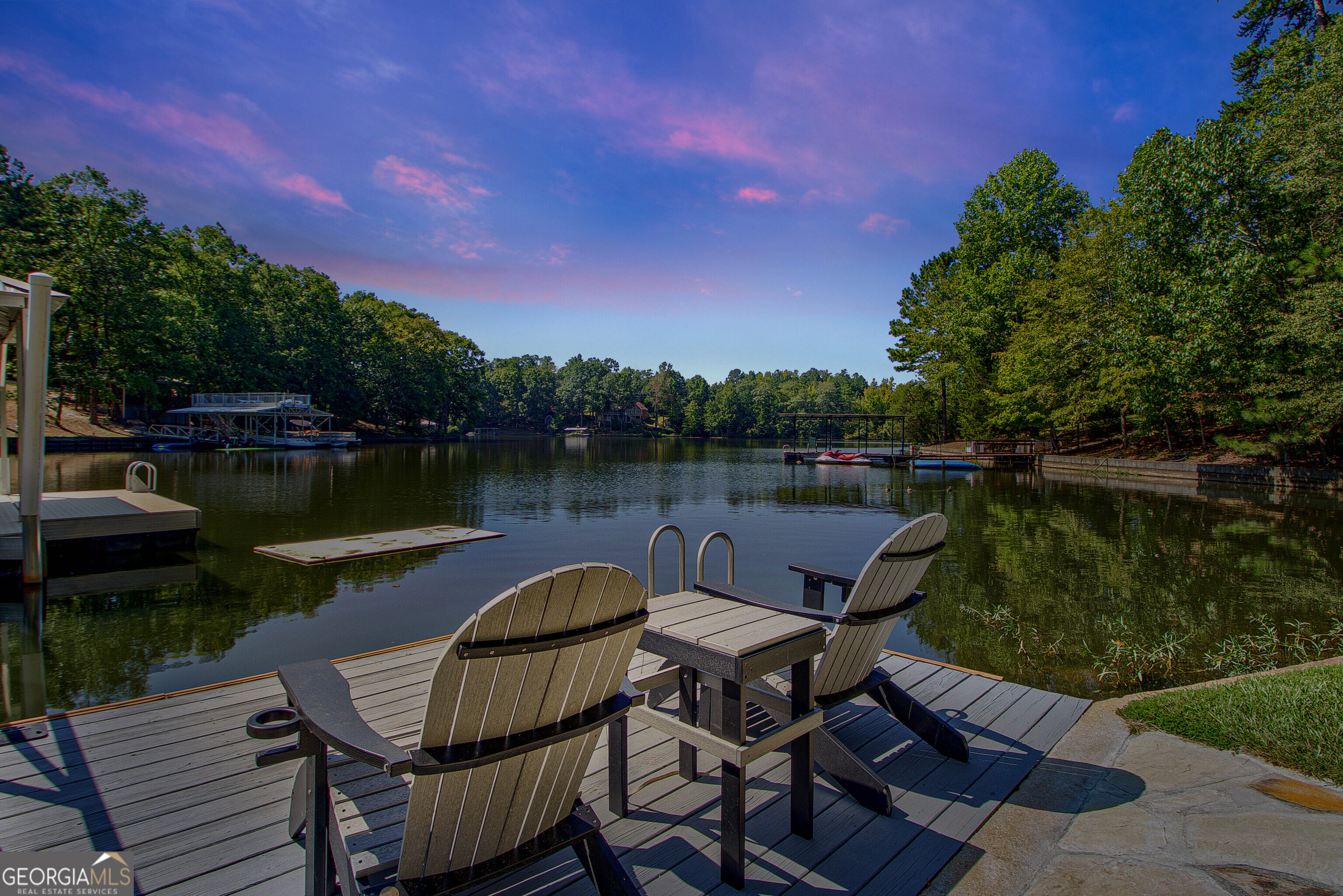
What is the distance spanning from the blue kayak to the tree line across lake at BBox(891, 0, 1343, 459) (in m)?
3.59

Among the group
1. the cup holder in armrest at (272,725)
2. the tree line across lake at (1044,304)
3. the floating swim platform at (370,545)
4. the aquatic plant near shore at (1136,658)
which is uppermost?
the tree line across lake at (1044,304)

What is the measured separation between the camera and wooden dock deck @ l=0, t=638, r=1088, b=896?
1.86m

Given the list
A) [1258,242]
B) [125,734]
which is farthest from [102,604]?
[1258,242]

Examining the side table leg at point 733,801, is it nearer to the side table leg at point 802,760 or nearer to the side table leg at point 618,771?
the side table leg at point 802,760

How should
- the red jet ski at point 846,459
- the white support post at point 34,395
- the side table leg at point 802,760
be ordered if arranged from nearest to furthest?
the side table leg at point 802,760 → the white support post at point 34,395 → the red jet ski at point 846,459

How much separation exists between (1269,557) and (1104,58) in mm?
12569

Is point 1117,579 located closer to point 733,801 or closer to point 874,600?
point 874,600

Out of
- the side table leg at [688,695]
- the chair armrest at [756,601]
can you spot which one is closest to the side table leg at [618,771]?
the side table leg at [688,695]

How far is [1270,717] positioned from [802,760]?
2290mm

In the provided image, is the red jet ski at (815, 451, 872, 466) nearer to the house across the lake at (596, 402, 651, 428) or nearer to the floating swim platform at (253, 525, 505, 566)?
the floating swim platform at (253, 525, 505, 566)

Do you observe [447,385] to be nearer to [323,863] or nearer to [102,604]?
[102,604]

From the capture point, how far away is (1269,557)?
30.0 ft

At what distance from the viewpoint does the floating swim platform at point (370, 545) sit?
888 centimetres

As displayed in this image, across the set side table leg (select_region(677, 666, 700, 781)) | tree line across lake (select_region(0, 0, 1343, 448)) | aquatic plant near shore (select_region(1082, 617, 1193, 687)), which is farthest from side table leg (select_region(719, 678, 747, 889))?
tree line across lake (select_region(0, 0, 1343, 448))
